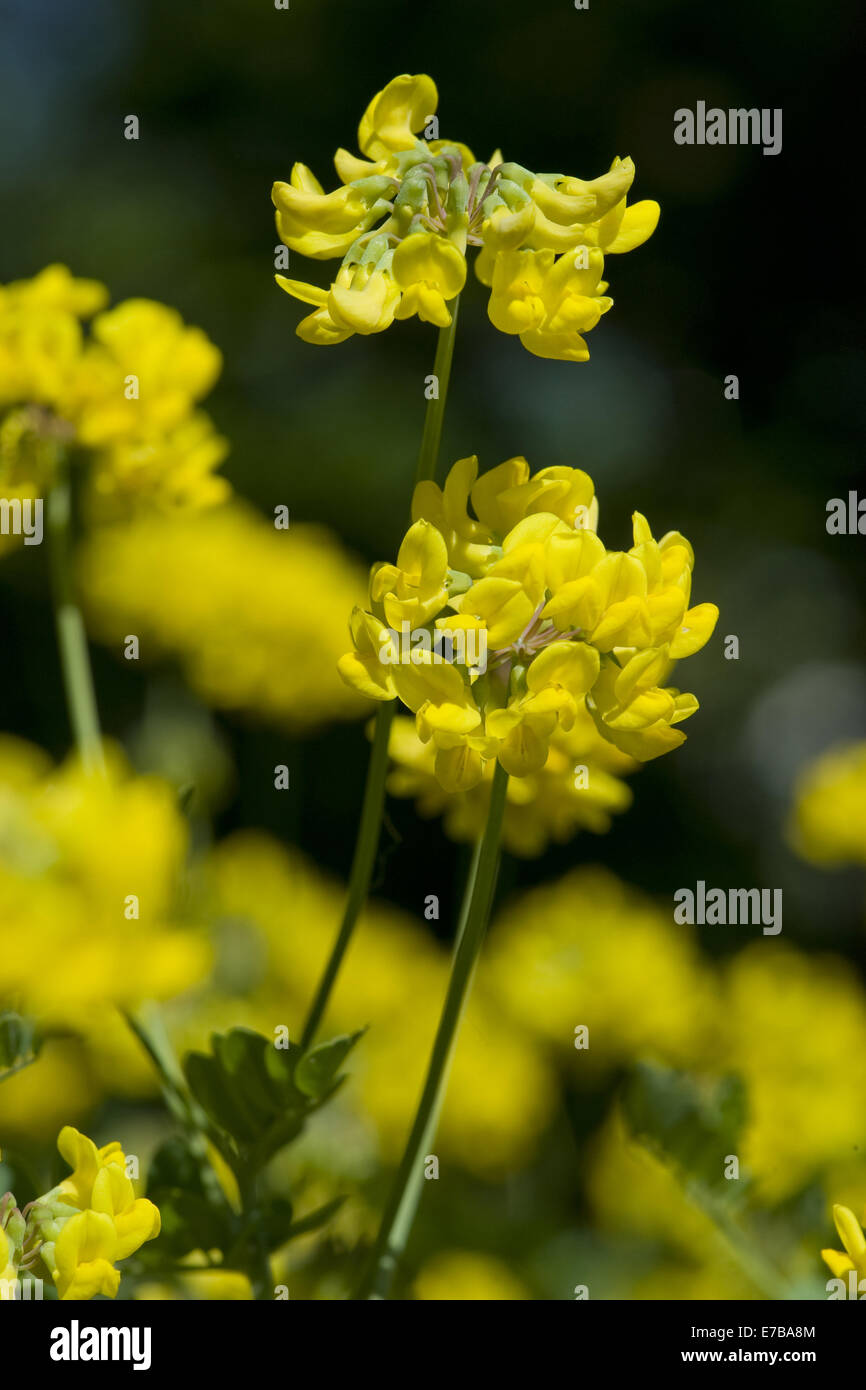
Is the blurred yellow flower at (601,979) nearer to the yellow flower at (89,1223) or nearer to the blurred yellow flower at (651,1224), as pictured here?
the blurred yellow flower at (651,1224)

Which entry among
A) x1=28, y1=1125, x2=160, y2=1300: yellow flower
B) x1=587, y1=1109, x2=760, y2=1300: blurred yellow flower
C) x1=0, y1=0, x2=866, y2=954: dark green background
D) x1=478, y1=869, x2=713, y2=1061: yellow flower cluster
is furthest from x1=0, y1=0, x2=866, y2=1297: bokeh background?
x1=28, y1=1125, x2=160, y2=1300: yellow flower

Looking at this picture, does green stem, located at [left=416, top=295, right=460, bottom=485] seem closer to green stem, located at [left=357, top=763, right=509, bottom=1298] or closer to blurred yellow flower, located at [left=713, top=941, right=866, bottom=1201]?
green stem, located at [left=357, top=763, right=509, bottom=1298]

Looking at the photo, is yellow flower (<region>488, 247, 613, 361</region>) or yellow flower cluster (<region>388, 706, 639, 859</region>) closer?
yellow flower (<region>488, 247, 613, 361</region>)

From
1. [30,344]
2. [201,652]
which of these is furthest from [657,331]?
[30,344]

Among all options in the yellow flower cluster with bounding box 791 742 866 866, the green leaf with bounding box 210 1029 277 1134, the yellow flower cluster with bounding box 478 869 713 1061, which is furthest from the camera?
the yellow flower cluster with bounding box 478 869 713 1061

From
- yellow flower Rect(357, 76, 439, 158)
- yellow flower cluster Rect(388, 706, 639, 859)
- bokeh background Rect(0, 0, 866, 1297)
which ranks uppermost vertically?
bokeh background Rect(0, 0, 866, 1297)

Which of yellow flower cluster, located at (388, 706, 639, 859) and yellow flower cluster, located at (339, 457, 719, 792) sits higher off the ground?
yellow flower cluster, located at (339, 457, 719, 792)

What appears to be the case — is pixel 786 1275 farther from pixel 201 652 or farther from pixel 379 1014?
pixel 201 652

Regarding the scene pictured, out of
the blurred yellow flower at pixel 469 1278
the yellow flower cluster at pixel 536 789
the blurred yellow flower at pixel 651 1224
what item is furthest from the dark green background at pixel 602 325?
the yellow flower cluster at pixel 536 789
